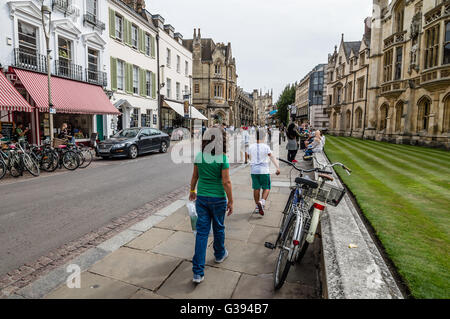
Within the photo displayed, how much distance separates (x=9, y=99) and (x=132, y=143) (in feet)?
17.4

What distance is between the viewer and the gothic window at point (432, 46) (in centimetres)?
1641

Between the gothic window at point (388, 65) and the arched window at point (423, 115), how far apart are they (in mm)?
4970

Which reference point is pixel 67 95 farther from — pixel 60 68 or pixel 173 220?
pixel 173 220

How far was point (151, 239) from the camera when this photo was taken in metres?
4.28

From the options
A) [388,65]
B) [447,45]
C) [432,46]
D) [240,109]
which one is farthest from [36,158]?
[240,109]

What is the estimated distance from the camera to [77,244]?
4.11 m

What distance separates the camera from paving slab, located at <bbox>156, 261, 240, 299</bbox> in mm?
2862

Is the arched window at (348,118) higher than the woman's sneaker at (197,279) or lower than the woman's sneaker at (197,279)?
higher

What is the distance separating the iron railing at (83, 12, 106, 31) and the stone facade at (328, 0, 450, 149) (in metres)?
21.0

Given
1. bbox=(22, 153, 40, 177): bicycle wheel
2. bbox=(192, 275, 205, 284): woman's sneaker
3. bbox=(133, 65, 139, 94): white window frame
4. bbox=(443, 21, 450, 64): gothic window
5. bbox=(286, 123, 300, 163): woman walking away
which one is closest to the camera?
bbox=(192, 275, 205, 284): woman's sneaker

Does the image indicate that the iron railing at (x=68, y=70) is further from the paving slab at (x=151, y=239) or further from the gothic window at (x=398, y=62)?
the gothic window at (x=398, y=62)

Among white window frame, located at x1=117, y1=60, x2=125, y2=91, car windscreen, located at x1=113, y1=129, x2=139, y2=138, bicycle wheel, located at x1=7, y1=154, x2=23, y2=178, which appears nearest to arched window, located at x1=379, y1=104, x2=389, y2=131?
car windscreen, located at x1=113, y1=129, x2=139, y2=138

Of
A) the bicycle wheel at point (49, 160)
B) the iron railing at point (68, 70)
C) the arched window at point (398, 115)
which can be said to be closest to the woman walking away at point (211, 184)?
the bicycle wheel at point (49, 160)

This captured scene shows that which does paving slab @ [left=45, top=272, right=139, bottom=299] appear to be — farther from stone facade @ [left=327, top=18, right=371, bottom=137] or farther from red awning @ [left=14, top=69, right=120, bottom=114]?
stone facade @ [left=327, top=18, right=371, bottom=137]
